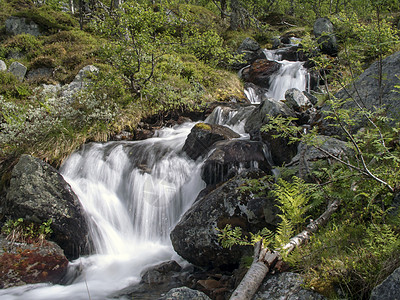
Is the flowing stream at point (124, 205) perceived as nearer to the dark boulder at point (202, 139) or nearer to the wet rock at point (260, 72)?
the dark boulder at point (202, 139)

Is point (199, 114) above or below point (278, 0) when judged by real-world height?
below

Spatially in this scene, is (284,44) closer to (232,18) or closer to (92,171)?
(232,18)

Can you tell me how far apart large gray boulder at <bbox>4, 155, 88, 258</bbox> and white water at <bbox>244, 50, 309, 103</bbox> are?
10332 millimetres

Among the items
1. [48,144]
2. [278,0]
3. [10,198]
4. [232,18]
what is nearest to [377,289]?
[10,198]

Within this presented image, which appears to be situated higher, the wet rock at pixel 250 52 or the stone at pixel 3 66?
the stone at pixel 3 66

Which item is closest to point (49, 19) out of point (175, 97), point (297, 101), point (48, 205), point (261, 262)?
point (175, 97)

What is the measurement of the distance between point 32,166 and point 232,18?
862 inches

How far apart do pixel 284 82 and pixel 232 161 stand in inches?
360

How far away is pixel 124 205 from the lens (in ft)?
22.9

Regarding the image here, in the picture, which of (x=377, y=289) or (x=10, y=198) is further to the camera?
(x=10, y=198)

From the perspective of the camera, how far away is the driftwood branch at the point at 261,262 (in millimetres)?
2545

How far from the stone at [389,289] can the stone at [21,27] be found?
22.4 m

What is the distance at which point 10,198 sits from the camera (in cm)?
574

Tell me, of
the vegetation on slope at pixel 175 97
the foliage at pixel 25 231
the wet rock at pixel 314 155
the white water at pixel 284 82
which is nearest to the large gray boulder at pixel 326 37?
the white water at pixel 284 82
